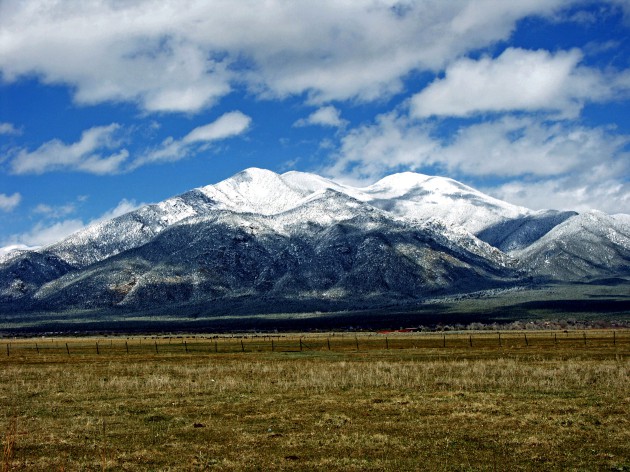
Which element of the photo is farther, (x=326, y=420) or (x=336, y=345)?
(x=336, y=345)

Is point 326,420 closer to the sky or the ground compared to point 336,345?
closer to the sky

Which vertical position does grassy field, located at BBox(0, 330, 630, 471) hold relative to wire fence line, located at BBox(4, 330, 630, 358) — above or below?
above

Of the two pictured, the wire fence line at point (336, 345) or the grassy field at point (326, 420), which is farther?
the wire fence line at point (336, 345)

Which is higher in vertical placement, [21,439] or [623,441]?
[21,439]

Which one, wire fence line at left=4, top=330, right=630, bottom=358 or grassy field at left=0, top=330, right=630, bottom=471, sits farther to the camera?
wire fence line at left=4, top=330, right=630, bottom=358

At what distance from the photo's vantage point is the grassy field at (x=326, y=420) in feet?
74.3

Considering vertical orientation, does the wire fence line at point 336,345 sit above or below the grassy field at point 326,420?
below

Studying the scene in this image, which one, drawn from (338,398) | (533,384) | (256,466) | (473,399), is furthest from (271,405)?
(533,384)

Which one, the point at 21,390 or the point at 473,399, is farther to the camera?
the point at 21,390

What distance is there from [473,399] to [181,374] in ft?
78.6

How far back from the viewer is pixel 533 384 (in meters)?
39.7

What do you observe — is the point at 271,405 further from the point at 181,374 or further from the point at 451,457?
the point at 181,374

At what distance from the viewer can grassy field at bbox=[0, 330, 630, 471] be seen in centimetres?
2264

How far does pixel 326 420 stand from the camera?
29422 millimetres
